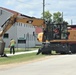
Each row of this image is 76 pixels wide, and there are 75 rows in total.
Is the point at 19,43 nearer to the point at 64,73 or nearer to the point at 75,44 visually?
the point at 75,44

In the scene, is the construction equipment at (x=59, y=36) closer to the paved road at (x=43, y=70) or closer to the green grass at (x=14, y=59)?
the green grass at (x=14, y=59)

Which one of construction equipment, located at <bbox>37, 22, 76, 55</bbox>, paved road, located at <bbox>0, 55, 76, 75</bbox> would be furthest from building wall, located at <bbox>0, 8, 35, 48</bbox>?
paved road, located at <bbox>0, 55, 76, 75</bbox>

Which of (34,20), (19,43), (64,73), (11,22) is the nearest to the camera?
(64,73)

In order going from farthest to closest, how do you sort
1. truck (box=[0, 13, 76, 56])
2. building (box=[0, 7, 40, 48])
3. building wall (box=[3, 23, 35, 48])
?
1. building wall (box=[3, 23, 35, 48])
2. building (box=[0, 7, 40, 48])
3. truck (box=[0, 13, 76, 56])

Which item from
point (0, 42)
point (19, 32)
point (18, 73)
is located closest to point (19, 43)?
point (19, 32)

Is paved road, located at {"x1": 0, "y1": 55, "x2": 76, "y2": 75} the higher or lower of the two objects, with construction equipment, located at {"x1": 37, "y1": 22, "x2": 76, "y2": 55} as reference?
lower

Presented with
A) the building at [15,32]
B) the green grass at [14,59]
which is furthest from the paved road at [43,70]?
the building at [15,32]

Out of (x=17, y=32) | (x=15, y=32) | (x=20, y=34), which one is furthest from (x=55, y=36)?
(x=20, y=34)

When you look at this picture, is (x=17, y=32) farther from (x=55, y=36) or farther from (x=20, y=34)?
(x=55, y=36)

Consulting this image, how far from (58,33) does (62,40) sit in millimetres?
903

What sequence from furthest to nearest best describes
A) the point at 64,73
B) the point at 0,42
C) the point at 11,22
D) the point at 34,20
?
1. the point at 34,20
2. the point at 11,22
3. the point at 0,42
4. the point at 64,73

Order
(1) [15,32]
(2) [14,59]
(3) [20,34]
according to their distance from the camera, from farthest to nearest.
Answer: (3) [20,34], (1) [15,32], (2) [14,59]

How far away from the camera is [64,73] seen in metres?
16.7

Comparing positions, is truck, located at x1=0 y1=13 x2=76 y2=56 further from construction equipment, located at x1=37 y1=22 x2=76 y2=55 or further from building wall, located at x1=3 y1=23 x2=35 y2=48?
building wall, located at x1=3 y1=23 x2=35 y2=48
